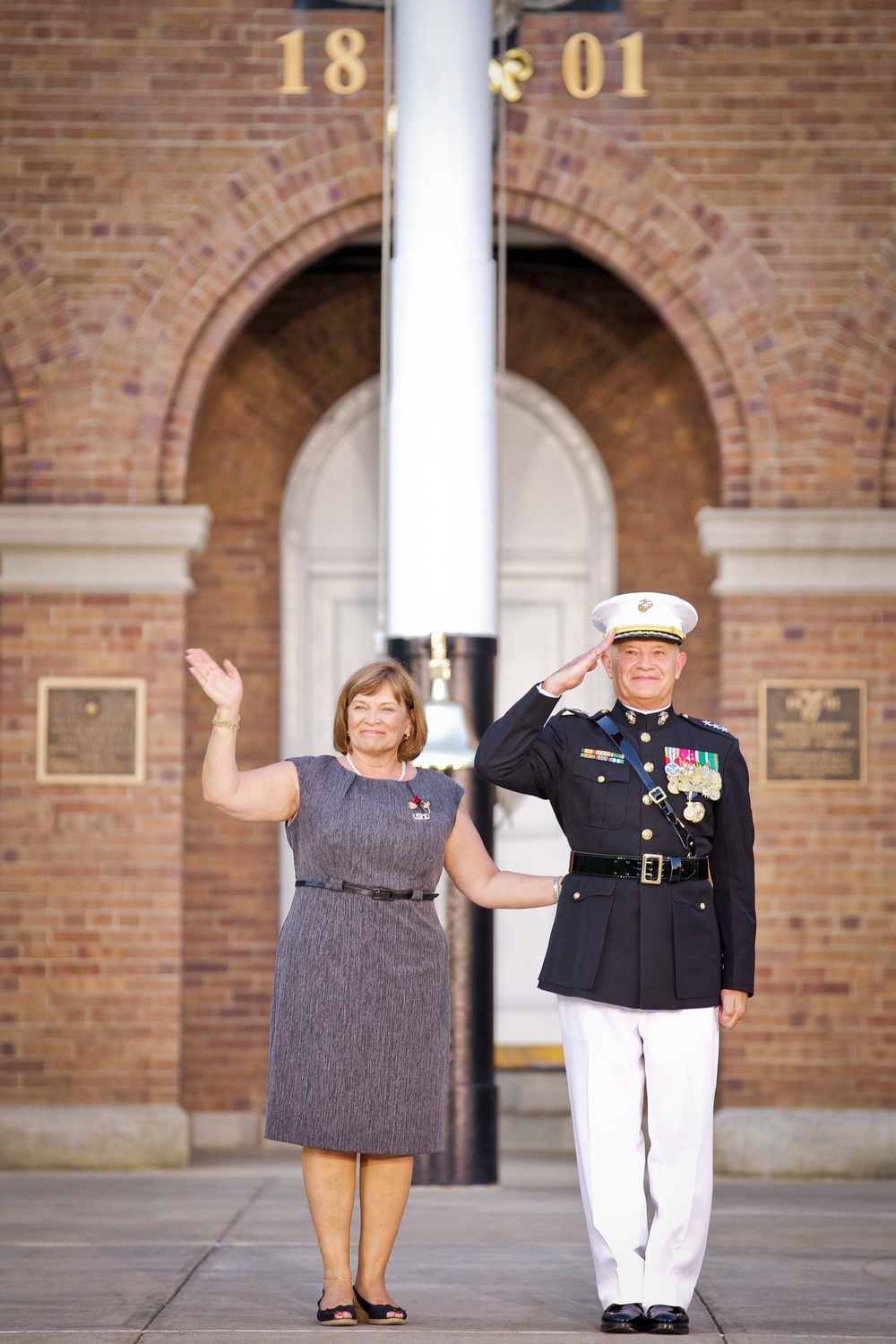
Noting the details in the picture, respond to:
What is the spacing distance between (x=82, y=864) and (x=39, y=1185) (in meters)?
1.42

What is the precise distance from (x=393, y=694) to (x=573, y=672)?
44 centimetres

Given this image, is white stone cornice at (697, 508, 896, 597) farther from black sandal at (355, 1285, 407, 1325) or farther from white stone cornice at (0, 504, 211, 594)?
black sandal at (355, 1285, 407, 1325)

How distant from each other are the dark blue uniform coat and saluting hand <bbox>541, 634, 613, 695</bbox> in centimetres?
5

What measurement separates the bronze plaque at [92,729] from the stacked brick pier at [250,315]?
7 centimetres

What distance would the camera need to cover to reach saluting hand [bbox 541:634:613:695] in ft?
14.2

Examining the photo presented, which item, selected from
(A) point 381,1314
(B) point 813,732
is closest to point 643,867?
(A) point 381,1314

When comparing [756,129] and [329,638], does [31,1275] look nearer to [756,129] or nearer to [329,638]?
[329,638]

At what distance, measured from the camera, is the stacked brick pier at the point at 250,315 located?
793 cm

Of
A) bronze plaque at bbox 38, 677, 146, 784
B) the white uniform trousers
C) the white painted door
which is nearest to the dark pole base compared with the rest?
bronze plaque at bbox 38, 677, 146, 784

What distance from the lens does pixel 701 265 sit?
825 centimetres

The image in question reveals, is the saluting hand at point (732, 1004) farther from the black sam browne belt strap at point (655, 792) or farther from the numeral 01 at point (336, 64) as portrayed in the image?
the numeral 01 at point (336, 64)

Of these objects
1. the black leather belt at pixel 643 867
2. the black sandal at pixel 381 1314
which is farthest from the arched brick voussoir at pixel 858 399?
the black sandal at pixel 381 1314

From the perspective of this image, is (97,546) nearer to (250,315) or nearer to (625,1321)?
(250,315)

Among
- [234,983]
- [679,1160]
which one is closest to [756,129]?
[234,983]
